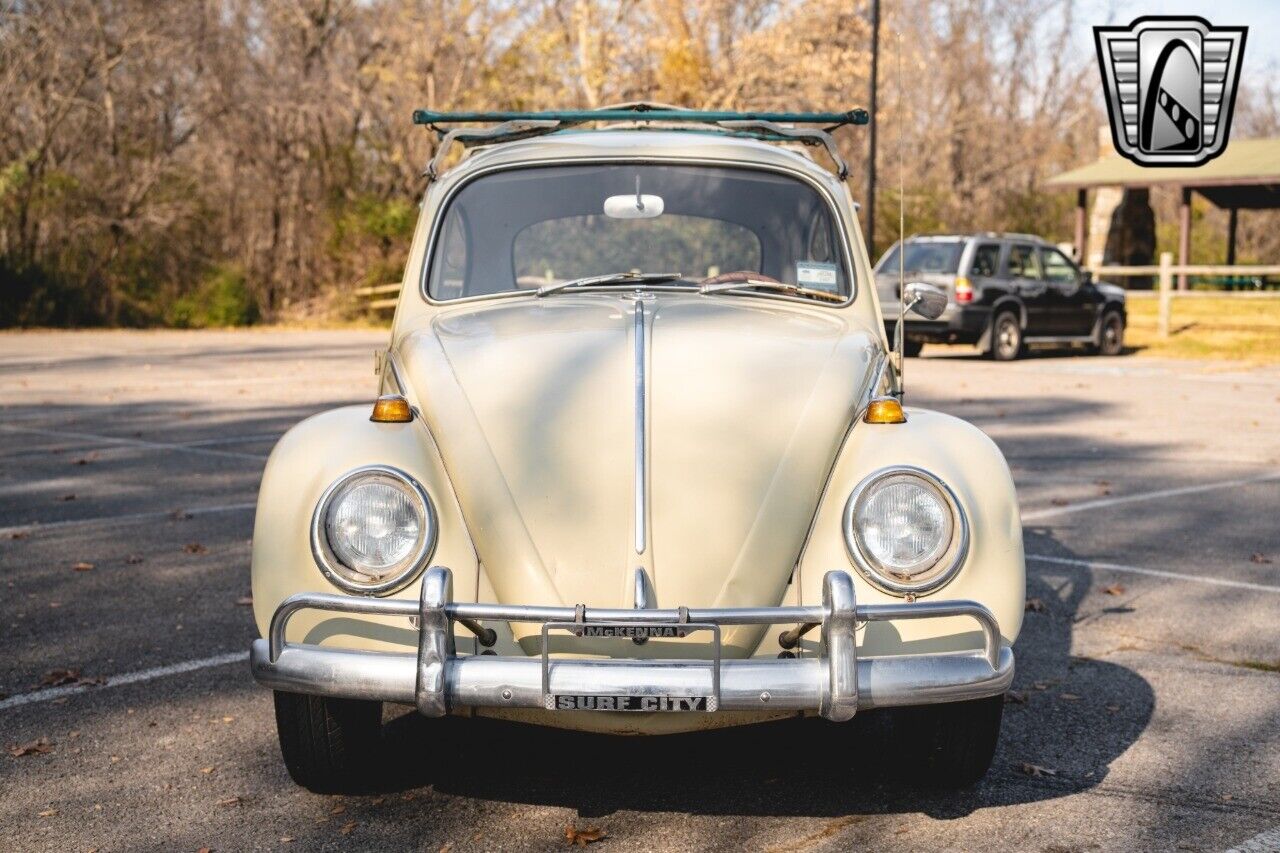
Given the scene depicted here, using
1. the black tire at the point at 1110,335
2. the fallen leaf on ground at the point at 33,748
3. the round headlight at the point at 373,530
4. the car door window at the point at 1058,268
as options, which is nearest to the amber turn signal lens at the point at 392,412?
the round headlight at the point at 373,530

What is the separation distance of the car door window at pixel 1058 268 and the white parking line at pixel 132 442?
16.0 meters

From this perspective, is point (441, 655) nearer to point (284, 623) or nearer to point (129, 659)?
point (284, 623)

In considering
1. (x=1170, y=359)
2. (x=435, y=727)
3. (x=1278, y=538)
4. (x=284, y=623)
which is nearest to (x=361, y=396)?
(x=1278, y=538)

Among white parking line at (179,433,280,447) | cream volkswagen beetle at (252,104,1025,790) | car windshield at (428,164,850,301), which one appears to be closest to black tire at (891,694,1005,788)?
cream volkswagen beetle at (252,104,1025,790)

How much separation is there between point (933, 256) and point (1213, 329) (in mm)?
8370

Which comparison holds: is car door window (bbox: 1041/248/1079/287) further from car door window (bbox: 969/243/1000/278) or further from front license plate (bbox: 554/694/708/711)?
front license plate (bbox: 554/694/708/711)

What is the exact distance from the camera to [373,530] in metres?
3.72

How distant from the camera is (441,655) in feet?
11.1

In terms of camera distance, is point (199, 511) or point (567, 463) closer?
point (567, 463)

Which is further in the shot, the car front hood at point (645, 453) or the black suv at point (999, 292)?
the black suv at point (999, 292)

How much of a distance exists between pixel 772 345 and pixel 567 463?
802 millimetres

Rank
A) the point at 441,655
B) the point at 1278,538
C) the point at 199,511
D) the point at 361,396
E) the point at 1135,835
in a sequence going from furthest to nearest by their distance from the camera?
the point at 361,396 → the point at 199,511 → the point at 1278,538 → the point at 1135,835 → the point at 441,655

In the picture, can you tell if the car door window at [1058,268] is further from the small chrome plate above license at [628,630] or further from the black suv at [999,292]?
the small chrome plate above license at [628,630]

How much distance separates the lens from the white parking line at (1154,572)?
6.82 m
